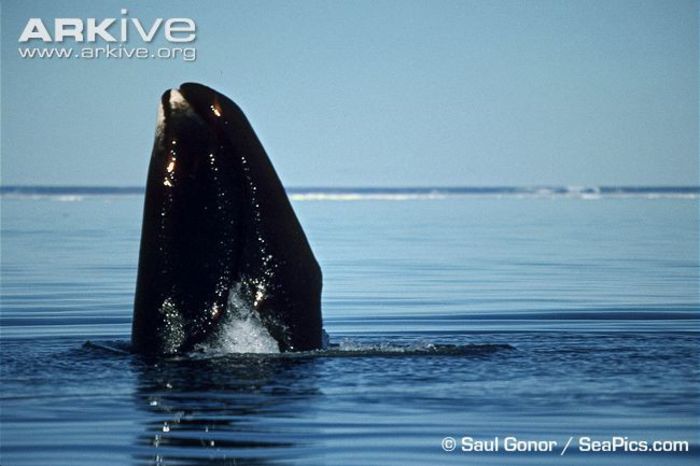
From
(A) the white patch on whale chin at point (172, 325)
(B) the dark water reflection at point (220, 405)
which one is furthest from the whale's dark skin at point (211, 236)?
(B) the dark water reflection at point (220, 405)

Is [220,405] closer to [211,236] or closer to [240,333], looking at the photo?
[240,333]

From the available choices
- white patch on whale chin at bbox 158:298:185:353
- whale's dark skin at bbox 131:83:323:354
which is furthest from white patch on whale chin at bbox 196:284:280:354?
white patch on whale chin at bbox 158:298:185:353

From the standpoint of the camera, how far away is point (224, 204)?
9742mm

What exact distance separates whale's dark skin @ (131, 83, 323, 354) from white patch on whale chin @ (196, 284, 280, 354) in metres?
0.02

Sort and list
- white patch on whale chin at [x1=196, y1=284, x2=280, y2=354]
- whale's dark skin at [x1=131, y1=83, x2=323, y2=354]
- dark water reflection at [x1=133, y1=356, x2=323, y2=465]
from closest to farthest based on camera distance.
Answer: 1. dark water reflection at [x1=133, y1=356, x2=323, y2=465]
2. whale's dark skin at [x1=131, y1=83, x2=323, y2=354]
3. white patch on whale chin at [x1=196, y1=284, x2=280, y2=354]

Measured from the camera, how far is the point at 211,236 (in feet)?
31.9

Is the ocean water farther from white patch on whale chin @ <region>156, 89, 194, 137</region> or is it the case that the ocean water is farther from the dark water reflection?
white patch on whale chin @ <region>156, 89, 194, 137</region>

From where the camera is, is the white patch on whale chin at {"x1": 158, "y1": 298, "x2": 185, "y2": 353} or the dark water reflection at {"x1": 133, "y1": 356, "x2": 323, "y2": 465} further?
the white patch on whale chin at {"x1": 158, "y1": 298, "x2": 185, "y2": 353}

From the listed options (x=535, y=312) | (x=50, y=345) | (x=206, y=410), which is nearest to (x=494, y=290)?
(x=535, y=312)

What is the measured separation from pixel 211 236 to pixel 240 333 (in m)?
0.73

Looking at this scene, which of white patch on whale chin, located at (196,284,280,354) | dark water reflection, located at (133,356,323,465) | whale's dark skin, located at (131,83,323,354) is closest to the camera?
dark water reflection, located at (133,356,323,465)

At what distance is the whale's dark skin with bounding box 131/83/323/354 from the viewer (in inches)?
379

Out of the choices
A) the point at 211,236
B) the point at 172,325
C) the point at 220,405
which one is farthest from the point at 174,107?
the point at 220,405

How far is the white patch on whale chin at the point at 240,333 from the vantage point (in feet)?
32.0
